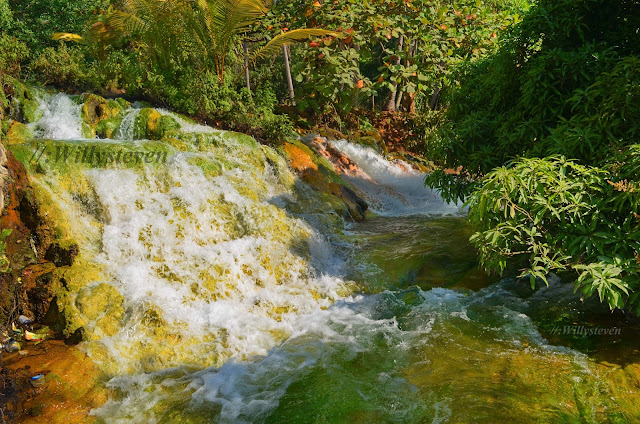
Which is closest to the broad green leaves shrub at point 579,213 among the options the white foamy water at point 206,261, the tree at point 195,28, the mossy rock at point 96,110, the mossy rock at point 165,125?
the white foamy water at point 206,261

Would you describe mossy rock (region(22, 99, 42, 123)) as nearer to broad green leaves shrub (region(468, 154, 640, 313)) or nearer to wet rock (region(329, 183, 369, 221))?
wet rock (region(329, 183, 369, 221))

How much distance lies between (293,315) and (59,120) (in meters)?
7.19

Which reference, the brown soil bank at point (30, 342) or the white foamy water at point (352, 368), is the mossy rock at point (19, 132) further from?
the white foamy water at point (352, 368)

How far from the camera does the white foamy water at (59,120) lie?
9.74 metres

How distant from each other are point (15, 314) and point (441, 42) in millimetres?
11808

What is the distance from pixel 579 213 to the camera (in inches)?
163

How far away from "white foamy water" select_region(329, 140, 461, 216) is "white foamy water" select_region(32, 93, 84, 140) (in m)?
6.39

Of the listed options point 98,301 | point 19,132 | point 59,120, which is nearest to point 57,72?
point 59,120

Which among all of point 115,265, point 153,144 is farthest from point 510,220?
point 153,144

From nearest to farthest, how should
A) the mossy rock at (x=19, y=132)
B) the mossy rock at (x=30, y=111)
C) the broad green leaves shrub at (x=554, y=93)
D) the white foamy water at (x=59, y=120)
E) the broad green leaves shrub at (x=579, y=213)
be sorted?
the broad green leaves shrub at (x=579, y=213) < the broad green leaves shrub at (x=554, y=93) < the mossy rock at (x=19, y=132) < the white foamy water at (x=59, y=120) < the mossy rock at (x=30, y=111)

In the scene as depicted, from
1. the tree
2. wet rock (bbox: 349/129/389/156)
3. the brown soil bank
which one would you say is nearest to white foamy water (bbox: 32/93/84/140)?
the tree

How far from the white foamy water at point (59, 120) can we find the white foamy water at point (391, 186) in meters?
6.39

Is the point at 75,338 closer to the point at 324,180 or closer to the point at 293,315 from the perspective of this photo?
the point at 293,315

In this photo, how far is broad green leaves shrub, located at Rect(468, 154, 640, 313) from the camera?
13.0 ft
